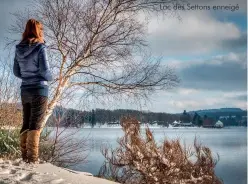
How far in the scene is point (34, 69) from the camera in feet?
19.9

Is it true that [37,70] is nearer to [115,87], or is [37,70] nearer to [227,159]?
[115,87]

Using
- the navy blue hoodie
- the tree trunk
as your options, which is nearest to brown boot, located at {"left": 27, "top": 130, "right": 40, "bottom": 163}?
the navy blue hoodie

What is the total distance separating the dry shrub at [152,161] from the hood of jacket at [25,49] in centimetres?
355

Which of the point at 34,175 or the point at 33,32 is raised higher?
the point at 33,32

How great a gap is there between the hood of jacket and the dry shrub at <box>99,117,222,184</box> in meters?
3.55

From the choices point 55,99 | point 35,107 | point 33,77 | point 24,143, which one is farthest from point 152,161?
point 33,77

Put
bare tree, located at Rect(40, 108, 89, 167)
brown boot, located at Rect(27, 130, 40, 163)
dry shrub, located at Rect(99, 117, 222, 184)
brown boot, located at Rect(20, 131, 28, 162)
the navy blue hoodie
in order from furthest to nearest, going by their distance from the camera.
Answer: bare tree, located at Rect(40, 108, 89, 167)
dry shrub, located at Rect(99, 117, 222, 184)
brown boot, located at Rect(20, 131, 28, 162)
brown boot, located at Rect(27, 130, 40, 163)
the navy blue hoodie

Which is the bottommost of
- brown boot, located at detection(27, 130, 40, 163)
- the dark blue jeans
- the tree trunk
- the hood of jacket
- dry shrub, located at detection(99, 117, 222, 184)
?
dry shrub, located at detection(99, 117, 222, 184)

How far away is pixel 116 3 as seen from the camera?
34.2 ft

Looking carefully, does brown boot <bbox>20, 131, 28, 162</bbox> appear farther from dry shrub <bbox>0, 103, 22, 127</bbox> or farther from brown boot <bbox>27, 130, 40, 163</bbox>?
dry shrub <bbox>0, 103, 22, 127</bbox>

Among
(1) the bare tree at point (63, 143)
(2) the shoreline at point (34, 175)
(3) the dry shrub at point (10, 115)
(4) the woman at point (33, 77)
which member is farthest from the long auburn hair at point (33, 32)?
(1) the bare tree at point (63, 143)

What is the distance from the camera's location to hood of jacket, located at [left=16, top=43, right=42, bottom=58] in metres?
6.03

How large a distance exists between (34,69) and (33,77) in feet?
0.38

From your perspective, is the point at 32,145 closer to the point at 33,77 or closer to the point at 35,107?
the point at 35,107
